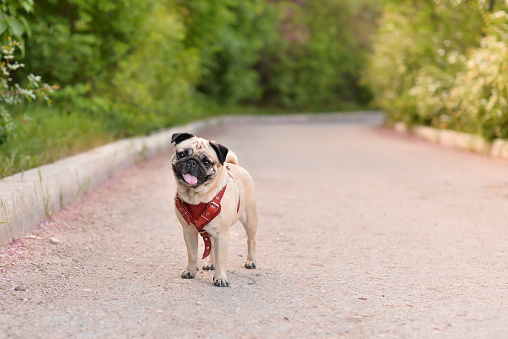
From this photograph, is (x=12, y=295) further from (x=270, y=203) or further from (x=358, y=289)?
(x=270, y=203)

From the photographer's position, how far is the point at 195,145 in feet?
13.6

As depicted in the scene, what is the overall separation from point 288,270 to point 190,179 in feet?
4.05

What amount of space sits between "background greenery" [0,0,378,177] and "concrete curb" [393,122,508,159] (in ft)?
23.3

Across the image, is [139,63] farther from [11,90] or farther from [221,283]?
[221,283]

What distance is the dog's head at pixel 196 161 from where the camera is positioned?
402cm

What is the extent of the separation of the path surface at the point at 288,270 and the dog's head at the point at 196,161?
783 mm

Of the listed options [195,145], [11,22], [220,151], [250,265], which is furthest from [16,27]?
[250,265]

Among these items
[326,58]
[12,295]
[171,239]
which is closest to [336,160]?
[171,239]

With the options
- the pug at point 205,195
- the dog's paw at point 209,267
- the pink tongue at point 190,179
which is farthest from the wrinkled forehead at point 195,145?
the dog's paw at point 209,267

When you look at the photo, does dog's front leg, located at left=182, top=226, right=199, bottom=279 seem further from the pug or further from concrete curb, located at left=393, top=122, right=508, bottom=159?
concrete curb, located at left=393, top=122, right=508, bottom=159

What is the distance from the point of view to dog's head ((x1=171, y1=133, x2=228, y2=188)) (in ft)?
13.2

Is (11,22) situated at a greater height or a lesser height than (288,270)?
greater

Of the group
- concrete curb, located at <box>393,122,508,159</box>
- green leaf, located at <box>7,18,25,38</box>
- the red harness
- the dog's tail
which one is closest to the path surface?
the red harness

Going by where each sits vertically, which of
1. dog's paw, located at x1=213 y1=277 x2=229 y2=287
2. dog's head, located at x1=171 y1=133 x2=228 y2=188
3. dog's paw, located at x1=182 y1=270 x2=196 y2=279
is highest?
dog's head, located at x1=171 y1=133 x2=228 y2=188
